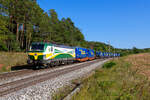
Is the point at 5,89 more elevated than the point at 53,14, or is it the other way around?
the point at 53,14

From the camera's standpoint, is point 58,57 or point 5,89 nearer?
point 5,89

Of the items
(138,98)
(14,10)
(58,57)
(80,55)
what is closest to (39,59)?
(58,57)

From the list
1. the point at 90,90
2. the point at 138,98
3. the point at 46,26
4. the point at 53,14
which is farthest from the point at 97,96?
the point at 53,14

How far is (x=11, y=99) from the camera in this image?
19.2ft

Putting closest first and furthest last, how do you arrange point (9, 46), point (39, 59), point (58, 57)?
point (39, 59) → point (58, 57) → point (9, 46)

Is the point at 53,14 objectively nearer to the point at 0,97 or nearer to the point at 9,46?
the point at 9,46

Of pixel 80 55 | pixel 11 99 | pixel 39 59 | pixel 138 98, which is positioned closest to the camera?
pixel 138 98

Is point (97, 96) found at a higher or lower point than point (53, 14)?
lower

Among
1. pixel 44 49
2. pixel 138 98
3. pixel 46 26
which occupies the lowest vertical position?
pixel 138 98

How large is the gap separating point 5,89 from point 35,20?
108ft

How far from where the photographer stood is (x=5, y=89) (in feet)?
24.2

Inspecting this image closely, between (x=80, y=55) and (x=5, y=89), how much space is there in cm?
2195

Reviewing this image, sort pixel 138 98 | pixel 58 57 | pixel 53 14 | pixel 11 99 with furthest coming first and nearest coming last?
pixel 53 14
pixel 58 57
pixel 11 99
pixel 138 98

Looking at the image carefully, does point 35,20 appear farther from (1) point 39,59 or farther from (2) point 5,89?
(2) point 5,89
